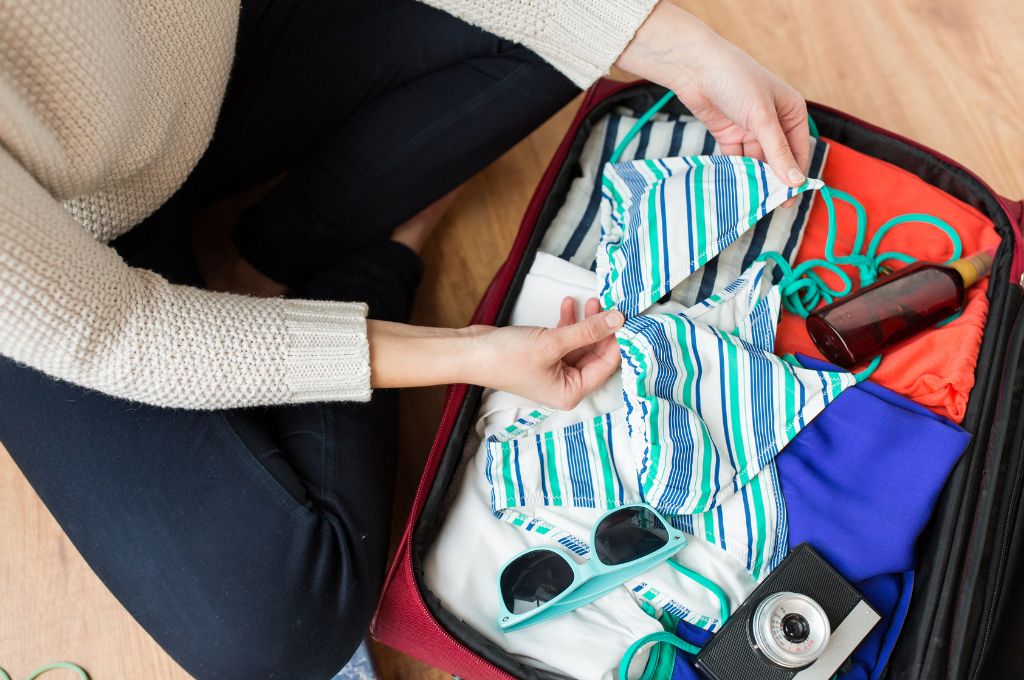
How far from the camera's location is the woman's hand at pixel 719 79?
0.79 m

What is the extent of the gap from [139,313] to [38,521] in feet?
1.82

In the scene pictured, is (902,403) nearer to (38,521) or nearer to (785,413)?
(785,413)

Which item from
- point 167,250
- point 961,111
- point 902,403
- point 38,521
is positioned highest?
point 961,111

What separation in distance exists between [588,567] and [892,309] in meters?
0.40

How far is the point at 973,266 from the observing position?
816mm

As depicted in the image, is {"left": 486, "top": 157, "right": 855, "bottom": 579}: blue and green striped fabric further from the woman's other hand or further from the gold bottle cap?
the gold bottle cap

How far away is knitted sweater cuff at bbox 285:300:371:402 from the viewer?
2.14 ft

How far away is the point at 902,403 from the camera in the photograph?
775 mm

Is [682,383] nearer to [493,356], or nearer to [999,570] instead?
[493,356]

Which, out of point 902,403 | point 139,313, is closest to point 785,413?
point 902,403

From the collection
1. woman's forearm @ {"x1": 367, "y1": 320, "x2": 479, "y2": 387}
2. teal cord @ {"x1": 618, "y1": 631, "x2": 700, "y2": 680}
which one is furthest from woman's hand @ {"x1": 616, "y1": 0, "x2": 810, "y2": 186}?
teal cord @ {"x1": 618, "y1": 631, "x2": 700, "y2": 680}

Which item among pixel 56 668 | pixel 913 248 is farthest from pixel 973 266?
pixel 56 668

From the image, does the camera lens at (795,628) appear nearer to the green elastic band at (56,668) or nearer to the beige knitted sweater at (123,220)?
the beige knitted sweater at (123,220)

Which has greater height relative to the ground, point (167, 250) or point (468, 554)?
point (167, 250)
